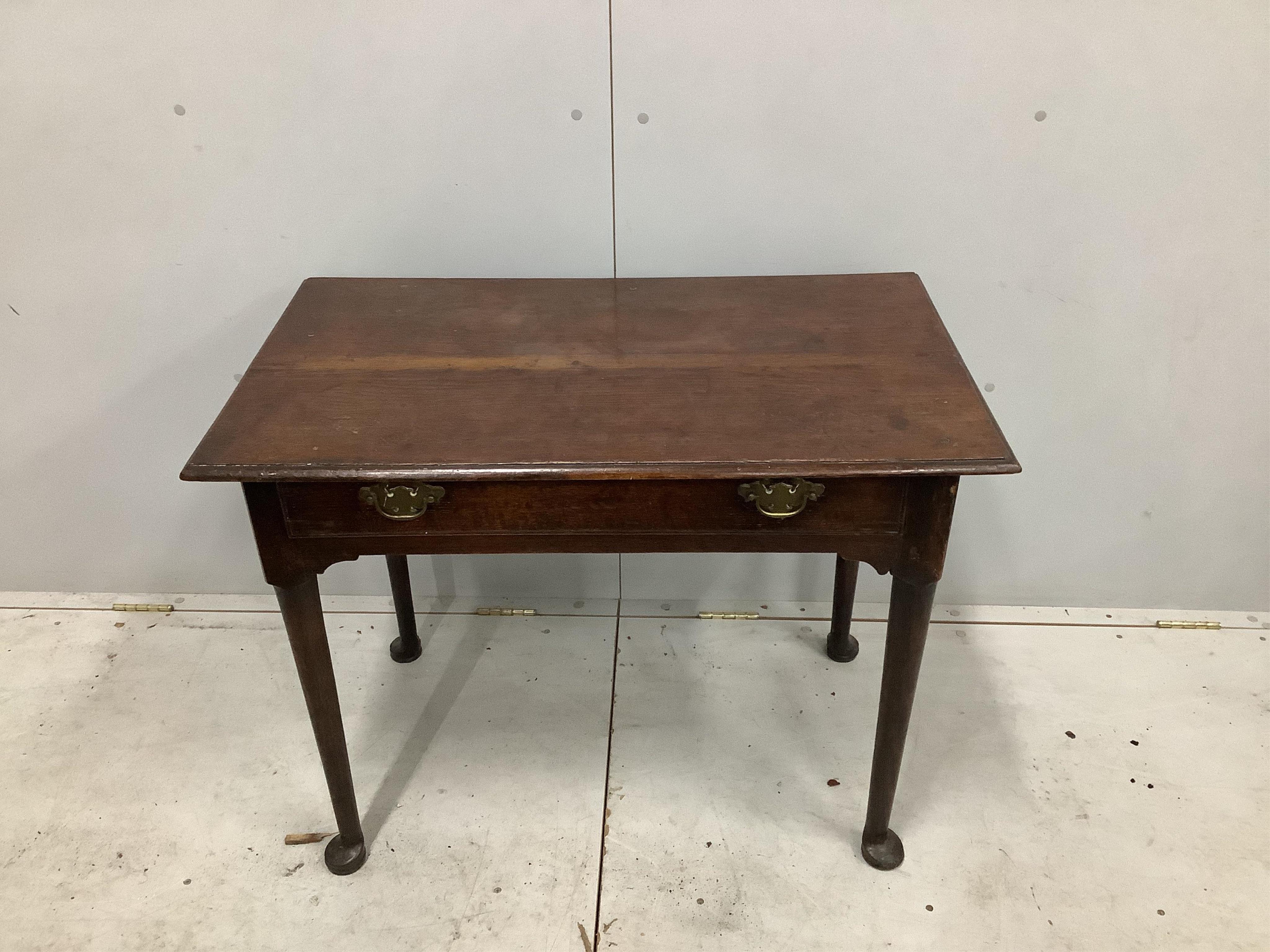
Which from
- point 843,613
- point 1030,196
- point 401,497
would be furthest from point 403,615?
point 1030,196

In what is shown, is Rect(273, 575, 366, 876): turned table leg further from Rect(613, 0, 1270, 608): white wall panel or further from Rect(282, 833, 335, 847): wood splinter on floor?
Rect(613, 0, 1270, 608): white wall panel

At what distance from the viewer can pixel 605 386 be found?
1469 mm

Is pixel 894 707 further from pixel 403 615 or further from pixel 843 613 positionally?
pixel 403 615

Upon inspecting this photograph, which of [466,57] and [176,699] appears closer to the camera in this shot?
[466,57]

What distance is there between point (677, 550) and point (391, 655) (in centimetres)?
105

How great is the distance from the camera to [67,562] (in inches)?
93.0

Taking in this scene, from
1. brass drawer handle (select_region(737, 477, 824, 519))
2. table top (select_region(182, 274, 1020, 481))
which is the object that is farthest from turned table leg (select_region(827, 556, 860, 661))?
brass drawer handle (select_region(737, 477, 824, 519))

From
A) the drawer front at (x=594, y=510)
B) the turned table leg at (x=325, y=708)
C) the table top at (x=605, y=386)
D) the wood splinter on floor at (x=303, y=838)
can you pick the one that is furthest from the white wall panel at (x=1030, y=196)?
the wood splinter on floor at (x=303, y=838)

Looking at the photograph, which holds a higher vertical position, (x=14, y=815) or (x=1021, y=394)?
(x=1021, y=394)

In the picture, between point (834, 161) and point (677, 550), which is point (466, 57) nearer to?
point (834, 161)

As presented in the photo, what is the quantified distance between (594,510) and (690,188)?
0.78 meters

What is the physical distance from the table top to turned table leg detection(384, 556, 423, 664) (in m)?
0.62

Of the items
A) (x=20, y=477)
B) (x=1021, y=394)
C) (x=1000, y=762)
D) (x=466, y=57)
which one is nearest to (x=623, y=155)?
(x=466, y=57)

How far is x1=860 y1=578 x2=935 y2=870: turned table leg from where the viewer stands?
4.83 feet
